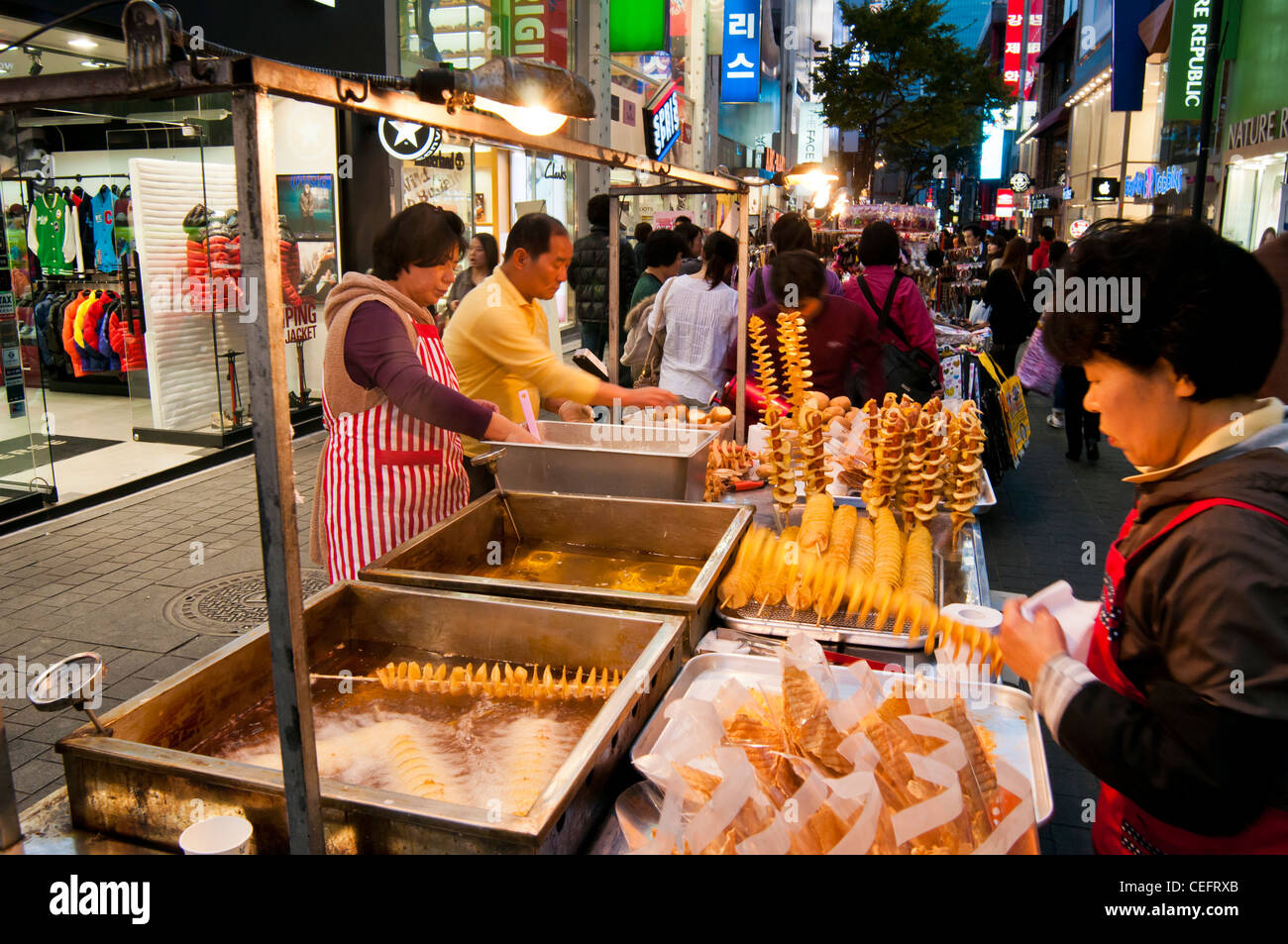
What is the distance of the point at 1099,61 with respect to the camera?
2819 centimetres

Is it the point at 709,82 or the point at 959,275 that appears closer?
the point at 959,275

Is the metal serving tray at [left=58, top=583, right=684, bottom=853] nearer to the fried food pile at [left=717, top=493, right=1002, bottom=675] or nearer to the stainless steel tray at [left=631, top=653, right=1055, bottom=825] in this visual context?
the stainless steel tray at [left=631, top=653, right=1055, bottom=825]

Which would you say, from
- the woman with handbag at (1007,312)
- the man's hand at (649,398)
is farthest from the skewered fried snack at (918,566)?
the woman with handbag at (1007,312)

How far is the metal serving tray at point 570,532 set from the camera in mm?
2678

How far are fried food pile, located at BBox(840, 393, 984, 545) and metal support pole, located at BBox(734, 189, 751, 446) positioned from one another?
1303 mm

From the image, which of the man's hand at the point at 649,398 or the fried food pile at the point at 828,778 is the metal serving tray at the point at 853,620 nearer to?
the fried food pile at the point at 828,778

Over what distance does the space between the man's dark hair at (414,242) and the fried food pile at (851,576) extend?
1437 mm

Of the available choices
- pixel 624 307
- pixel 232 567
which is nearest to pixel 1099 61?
pixel 624 307

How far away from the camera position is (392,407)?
3.09 m

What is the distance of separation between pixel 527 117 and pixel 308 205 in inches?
347

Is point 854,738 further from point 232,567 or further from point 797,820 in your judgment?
point 232,567

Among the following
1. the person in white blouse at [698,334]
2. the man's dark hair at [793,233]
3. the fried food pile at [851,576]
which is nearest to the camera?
the fried food pile at [851,576]
